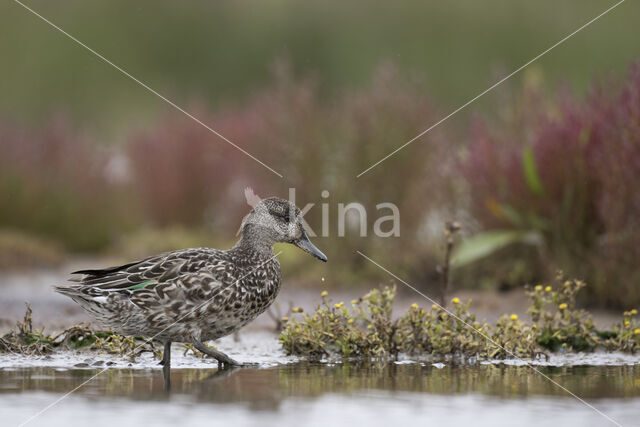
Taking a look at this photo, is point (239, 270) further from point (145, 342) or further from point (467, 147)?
point (467, 147)

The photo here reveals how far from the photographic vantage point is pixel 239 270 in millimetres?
6555

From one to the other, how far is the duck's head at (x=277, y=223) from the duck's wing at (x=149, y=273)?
1.43 feet

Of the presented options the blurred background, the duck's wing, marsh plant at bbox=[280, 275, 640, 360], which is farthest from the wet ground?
the blurred background

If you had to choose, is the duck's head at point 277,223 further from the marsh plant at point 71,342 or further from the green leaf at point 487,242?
the green leaf at point 487,242

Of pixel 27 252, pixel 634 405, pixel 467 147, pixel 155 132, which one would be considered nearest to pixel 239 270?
pixel 634 405

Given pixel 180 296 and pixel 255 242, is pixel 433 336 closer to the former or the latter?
pixel 255 242

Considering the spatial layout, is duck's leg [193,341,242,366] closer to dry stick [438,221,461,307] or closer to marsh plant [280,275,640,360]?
marsh plant [280,275,640,360]

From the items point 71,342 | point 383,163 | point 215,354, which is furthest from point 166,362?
point 383,163

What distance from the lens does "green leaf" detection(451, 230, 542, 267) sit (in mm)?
9289

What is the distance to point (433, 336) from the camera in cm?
688

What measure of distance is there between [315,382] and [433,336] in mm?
1347

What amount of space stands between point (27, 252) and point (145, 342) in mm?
5663

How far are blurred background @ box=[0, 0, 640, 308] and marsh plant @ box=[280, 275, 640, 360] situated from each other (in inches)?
54.7

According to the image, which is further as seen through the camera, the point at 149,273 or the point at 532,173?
the point at 532,173
